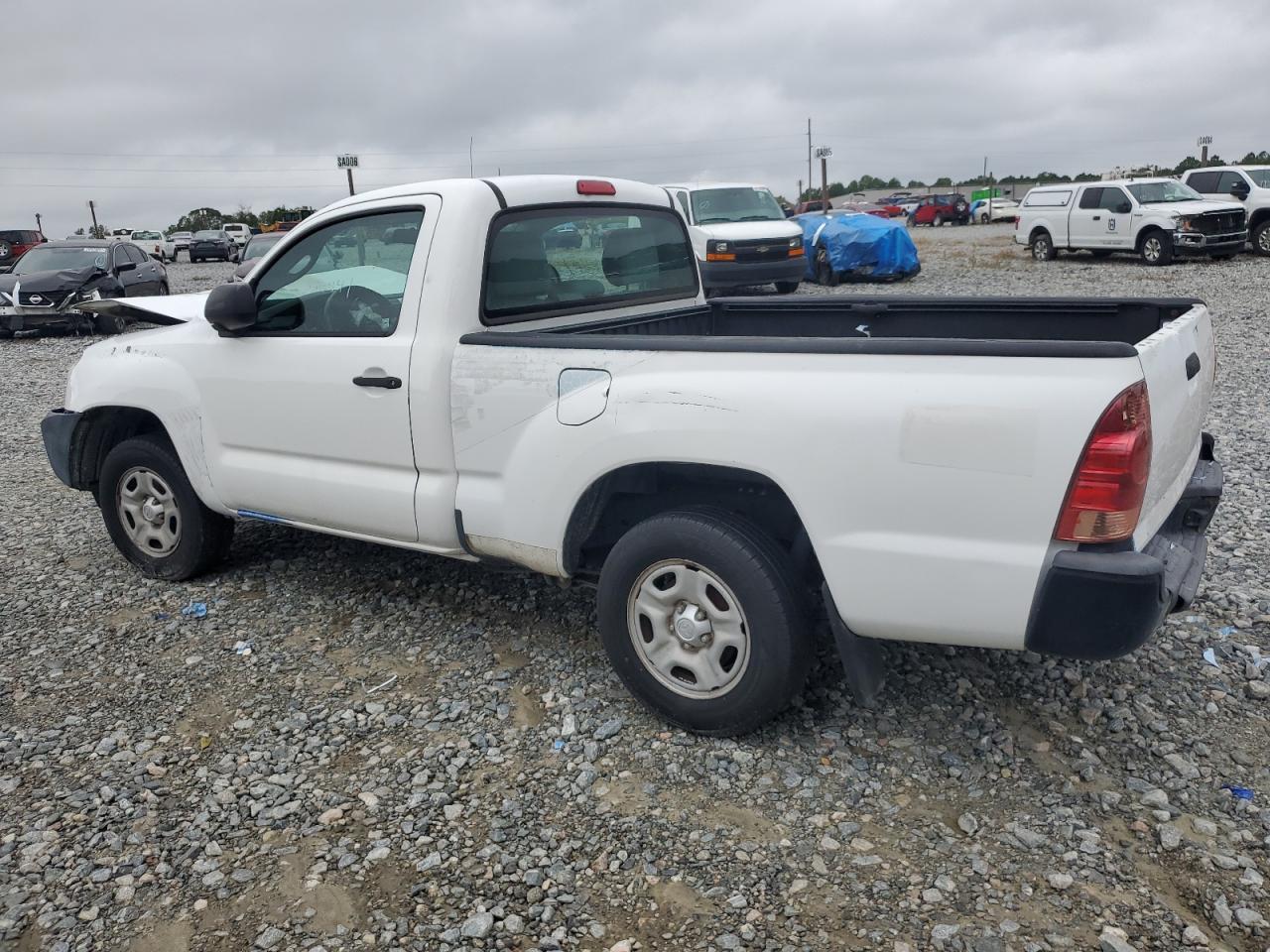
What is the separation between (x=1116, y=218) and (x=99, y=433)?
832 inches

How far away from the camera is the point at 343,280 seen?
429 centimetres

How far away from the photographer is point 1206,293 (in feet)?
A: 53.3

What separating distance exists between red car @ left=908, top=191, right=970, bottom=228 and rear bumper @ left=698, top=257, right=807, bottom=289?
39.4m

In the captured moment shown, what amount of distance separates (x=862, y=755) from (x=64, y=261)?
17.7 m

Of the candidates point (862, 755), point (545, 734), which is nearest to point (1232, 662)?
point (862, 755)

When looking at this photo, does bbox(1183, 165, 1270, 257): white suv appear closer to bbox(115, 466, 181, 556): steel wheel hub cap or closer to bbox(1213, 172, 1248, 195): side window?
bbox(1213, 172, 1248, 195): side window

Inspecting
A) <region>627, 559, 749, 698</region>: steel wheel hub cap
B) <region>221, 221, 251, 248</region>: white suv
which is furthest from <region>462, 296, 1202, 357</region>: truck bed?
<region>221, 221, 251, 248</region>: white suv

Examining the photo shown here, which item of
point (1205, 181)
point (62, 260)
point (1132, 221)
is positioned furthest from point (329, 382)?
point (1205, 181)

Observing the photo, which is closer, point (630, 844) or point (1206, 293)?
point (630, 844)

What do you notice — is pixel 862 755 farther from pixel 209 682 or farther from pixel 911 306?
pixel 209 682

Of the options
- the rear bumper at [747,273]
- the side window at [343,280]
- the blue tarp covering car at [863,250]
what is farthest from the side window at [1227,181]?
the side window at [343,280]

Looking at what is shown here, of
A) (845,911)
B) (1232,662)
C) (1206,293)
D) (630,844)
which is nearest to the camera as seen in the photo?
(845,911)

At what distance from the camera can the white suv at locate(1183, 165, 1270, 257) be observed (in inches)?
819

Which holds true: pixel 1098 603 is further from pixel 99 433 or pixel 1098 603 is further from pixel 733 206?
pixel 733 206
